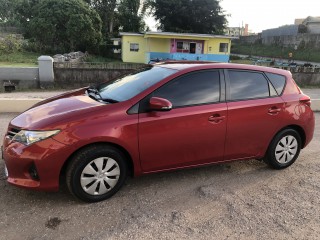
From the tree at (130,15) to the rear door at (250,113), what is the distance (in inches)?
1615

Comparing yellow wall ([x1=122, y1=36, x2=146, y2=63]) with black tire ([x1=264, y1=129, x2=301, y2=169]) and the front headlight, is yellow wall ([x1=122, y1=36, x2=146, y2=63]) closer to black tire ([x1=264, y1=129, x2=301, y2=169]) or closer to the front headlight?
black tire ([x1=264, y1=129, x2=301, y2=169])

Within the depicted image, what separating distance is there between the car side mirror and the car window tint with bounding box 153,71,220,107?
19cm


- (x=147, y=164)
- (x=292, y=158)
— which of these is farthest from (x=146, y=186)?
(x=292, y=158)

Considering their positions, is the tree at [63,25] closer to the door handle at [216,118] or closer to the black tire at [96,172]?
the door handle at [216,118]

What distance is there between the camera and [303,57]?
123ft

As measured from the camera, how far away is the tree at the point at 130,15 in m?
42.8

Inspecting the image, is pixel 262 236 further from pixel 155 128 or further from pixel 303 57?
pixel 303 57

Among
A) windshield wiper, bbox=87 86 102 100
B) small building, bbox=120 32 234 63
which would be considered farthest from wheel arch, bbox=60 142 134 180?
small building, bbox=120 32 234 63

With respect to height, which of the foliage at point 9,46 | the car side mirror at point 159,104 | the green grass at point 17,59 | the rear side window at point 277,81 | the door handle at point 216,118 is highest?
the foliage at point 9,46

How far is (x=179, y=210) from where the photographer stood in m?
3.55

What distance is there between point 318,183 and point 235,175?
3.66 feet

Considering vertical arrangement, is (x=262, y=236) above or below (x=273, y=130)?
below

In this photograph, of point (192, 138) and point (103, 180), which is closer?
point (103, 180)

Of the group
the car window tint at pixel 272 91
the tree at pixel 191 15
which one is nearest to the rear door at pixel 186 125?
the car window tint at pixel 272 91
